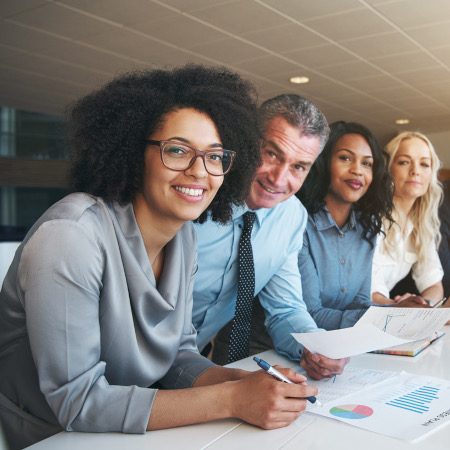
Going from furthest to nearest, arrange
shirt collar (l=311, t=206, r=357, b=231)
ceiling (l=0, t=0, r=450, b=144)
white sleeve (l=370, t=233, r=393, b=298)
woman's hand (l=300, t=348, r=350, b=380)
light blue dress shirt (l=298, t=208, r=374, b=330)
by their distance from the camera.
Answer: ceiling (l=0, t=0, r=450, b=144) < white sleeve (l=370, t=233, r=393, b=298) < shirt collar (l=311, t=206, r=357, b=231) < light blue dress shirt (l=298, t=208, r=374, b=330) < woman's hand (l=300, t=348, r=350, b=380)

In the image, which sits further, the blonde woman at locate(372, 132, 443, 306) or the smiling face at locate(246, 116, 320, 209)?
the blonde woman at locate(372, 132, 443, 306)

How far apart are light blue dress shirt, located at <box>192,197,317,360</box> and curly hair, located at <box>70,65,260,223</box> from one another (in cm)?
45

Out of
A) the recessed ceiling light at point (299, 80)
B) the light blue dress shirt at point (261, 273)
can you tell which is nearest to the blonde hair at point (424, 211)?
the light blue dress shirt at point (261, 273)

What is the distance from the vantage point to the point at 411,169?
271cm

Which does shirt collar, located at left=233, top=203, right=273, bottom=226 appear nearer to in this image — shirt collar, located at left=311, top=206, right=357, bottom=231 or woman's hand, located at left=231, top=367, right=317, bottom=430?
shirt collar, located at left=311, top=206, right=357, bottom=231

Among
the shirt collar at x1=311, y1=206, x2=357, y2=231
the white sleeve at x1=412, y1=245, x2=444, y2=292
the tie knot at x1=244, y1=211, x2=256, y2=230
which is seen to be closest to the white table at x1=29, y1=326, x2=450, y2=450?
the tie knot at x1=244, y1=211, x2=256, y2=230

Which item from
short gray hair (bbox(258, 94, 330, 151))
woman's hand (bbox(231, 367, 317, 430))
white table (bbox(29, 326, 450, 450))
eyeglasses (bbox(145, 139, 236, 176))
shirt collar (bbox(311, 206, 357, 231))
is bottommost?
white table (bbox(29, 326, 450, 450))

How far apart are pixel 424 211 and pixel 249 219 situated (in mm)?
1303

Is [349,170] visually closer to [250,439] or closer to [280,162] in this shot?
[280,162]

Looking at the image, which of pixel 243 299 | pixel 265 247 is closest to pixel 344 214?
pixel 265 247

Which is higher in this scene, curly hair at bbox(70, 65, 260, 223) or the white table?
curly hair at bbox(70, 65, 260, 223)

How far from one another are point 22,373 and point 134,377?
9.1 inches

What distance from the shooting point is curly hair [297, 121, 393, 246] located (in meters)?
2.28

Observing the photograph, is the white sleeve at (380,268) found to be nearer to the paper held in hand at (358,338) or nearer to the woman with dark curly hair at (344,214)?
the woman with dark curly hair at (344,214)
